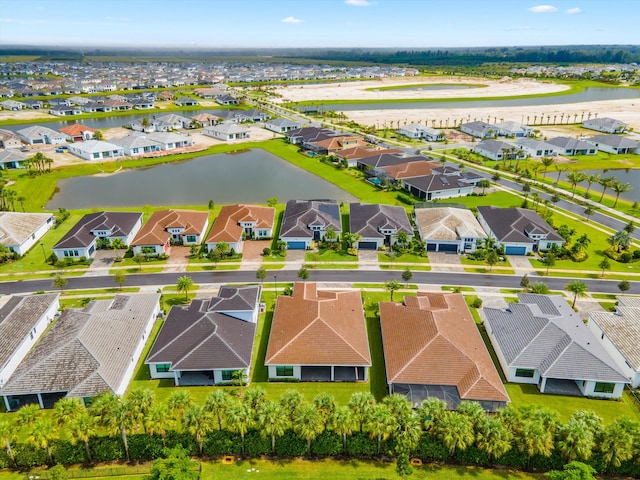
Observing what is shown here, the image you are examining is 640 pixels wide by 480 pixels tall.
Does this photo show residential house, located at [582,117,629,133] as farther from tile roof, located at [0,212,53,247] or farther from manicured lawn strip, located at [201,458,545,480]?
tile roof, located at [0,212,53,247]

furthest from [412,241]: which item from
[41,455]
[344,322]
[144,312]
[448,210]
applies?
[41,455]

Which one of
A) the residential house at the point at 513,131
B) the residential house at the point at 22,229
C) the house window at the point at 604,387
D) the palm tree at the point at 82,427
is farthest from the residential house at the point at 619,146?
the palm tree at the point at 82,427

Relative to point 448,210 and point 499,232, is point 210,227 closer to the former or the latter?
point 448,210

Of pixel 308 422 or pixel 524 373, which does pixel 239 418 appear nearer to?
pixel 308 422

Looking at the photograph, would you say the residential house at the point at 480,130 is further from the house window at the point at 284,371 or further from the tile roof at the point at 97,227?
the house window at the point at 284,371

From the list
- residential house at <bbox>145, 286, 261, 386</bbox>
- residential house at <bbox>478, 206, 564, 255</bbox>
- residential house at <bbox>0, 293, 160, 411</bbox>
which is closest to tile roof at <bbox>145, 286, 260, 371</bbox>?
residential house at <bbox>145, 286, 261, 386</bbox>

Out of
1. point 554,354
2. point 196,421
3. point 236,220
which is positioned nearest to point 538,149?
point 236,220
